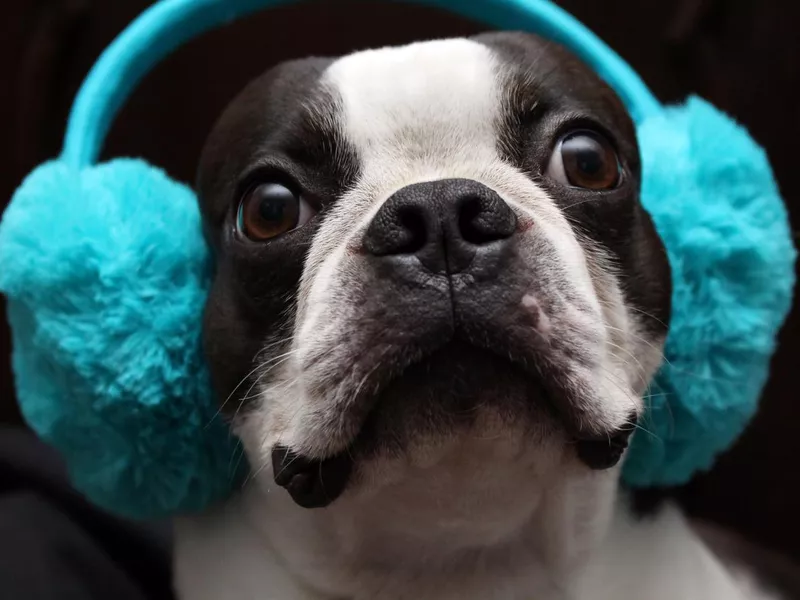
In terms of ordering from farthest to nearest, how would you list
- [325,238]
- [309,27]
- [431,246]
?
1. [309,27]
2. [325,238]
3. [431,246]

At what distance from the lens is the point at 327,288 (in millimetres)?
902

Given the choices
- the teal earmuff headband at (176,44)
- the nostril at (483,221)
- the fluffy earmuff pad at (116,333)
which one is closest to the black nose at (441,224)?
the nostril at (483,221)

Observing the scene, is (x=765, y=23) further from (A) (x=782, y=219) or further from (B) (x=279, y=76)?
(B) (x=279, y=76)

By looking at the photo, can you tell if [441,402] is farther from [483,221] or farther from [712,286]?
[712,286]

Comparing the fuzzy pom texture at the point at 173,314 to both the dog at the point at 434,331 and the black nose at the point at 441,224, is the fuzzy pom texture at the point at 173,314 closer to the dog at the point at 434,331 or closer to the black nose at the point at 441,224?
the dog at the point at 434,331

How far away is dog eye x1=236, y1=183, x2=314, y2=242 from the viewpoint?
1.06 m

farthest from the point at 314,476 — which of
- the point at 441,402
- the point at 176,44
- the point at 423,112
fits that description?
the point at 176,44

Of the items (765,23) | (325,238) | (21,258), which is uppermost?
(765,23)

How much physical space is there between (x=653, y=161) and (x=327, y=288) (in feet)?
2.02

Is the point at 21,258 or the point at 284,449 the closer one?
the point at 284,449

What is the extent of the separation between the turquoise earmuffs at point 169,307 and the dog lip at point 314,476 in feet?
0.89

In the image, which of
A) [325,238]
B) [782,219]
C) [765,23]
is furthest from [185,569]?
[765,23]

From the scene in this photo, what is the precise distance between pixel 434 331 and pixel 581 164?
388 millimetres

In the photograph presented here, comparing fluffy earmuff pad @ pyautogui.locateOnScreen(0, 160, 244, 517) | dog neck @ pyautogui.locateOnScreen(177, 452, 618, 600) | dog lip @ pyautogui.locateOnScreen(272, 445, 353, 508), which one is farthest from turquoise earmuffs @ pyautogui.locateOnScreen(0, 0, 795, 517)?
dog lip @ pyautogui.locateOnScreen(272, 445, 353, 508)
